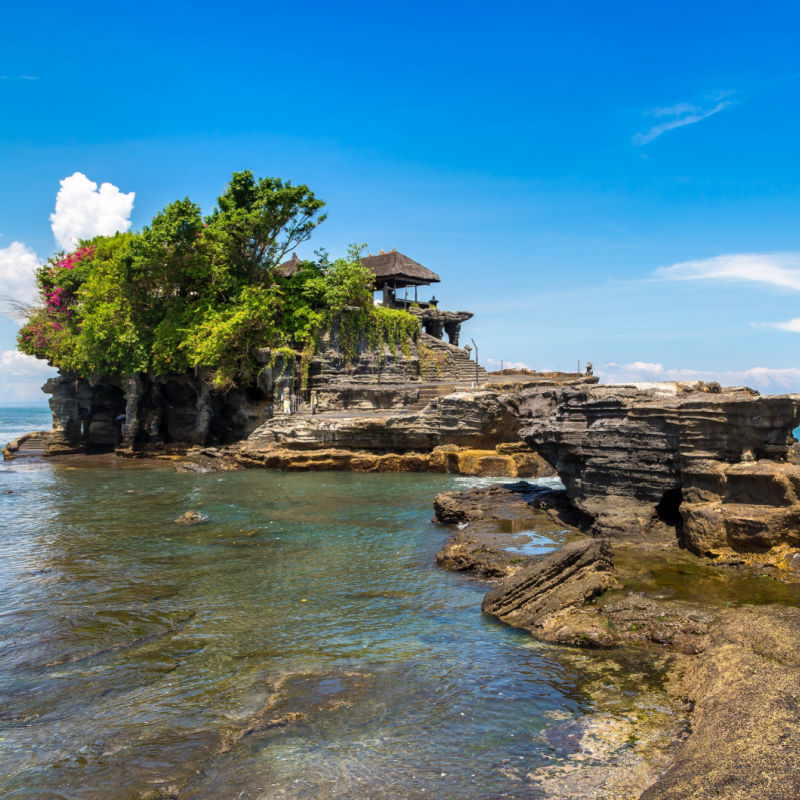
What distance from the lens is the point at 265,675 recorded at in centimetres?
690

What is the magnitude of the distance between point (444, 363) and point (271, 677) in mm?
29246

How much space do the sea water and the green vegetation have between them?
17.6 meters

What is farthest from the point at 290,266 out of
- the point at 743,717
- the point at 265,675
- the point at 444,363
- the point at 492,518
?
the point at 743,717

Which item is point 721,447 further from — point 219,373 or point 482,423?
point 219,373

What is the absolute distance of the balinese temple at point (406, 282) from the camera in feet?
131

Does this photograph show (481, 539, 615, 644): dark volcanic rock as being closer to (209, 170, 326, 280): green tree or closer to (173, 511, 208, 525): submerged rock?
(173, 511, 208, 525): submerged rock

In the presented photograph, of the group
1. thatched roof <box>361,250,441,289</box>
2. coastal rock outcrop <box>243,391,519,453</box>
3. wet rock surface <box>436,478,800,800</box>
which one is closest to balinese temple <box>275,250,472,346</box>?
thatched roof <box>361,250,441,289</box>

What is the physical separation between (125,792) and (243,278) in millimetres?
29690

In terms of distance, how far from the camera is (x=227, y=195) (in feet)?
103

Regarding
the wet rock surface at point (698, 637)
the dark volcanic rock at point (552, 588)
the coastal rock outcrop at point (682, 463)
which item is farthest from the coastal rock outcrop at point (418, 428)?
the dark volcanic rock at point (552, 588)

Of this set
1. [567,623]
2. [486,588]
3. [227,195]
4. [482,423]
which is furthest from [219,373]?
[567,623]

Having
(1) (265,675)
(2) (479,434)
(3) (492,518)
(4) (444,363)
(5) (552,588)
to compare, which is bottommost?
(1) (265,675)

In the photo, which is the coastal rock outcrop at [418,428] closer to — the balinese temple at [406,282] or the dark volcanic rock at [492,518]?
the dark volcanic rock at [492,518]

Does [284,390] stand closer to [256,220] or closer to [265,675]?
[256,220]
